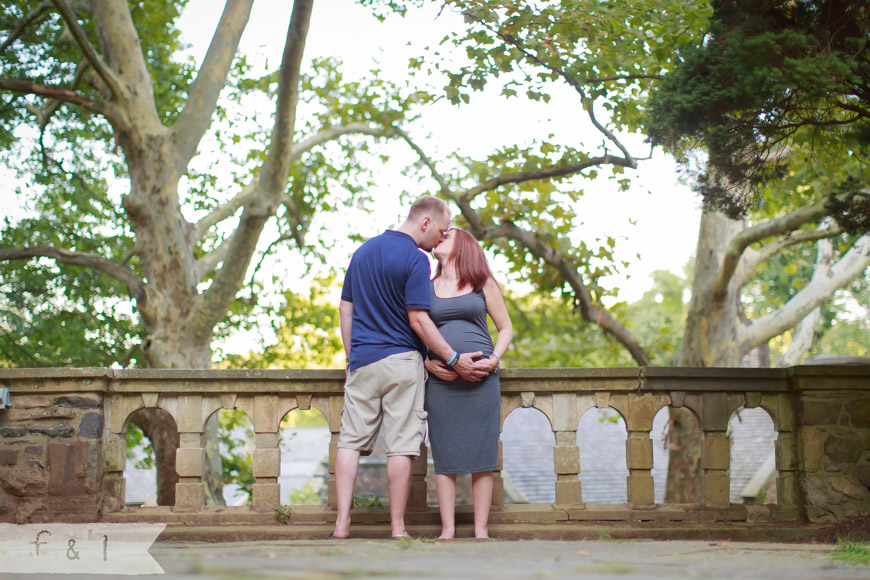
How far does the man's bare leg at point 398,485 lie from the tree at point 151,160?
5.54 meters

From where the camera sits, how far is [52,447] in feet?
14.8

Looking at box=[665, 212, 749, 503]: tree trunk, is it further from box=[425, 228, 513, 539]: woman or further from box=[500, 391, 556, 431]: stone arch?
box=[425, 228, 513, 539]: woman

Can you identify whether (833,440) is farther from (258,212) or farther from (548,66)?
(258,212)

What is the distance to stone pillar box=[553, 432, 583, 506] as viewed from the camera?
466 cm

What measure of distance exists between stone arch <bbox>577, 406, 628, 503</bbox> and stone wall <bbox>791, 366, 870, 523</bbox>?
50.1 feet

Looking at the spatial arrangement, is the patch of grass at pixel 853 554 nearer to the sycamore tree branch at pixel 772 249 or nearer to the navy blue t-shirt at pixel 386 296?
the navy blue t-shirt at pixel 386 296

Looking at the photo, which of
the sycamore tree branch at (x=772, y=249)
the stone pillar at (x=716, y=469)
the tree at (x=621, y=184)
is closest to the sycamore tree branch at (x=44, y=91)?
the tree at (x=621, y=184)

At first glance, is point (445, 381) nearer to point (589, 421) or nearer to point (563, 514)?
point (563, 514)

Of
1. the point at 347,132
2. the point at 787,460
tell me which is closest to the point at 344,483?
the point at 787,460

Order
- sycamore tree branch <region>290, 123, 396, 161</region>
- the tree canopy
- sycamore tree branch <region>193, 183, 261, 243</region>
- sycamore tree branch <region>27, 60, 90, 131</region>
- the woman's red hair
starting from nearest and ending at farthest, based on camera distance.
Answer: the tree canopy
the woman's red hair
sycamore tree branch <region>193, 183, 261, 243</region>
sycamore tree branch <region>27, 60, 90, 131</region>
sycamore tree branch <region>290, 123, 396, 161</region>

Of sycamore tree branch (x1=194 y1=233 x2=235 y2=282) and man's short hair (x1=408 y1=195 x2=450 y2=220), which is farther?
sycamore tree branch (x1=194 y1=233 x2=235 y2=282)

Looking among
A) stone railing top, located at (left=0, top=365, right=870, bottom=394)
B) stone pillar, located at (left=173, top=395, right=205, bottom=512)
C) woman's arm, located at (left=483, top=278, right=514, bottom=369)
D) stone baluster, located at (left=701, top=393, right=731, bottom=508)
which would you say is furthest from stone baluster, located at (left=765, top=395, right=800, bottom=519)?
stone pillar, located at (left=173, top=395, right=205, bottom=512)

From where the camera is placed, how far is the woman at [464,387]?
4113 mm

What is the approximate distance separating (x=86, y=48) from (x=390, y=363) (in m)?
6.35
